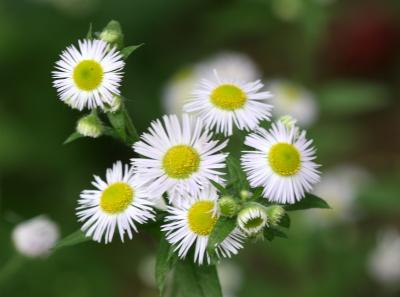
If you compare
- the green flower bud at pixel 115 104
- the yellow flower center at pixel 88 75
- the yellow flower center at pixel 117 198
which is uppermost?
the yellow flower center at pixel 88 75

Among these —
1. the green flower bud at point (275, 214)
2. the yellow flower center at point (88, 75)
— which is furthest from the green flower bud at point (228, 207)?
the yellow flower center at point (88, 75)

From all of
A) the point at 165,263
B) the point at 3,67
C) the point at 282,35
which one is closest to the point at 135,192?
the point at 165,263

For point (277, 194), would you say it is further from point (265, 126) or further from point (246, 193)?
point (265, 126)

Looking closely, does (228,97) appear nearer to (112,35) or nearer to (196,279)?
(112,35)

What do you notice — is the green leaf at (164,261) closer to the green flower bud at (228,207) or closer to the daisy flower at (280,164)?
the green flower bud at (228,207)

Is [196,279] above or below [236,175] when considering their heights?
below

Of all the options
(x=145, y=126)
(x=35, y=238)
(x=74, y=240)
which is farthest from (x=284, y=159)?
(x=145, y=126)

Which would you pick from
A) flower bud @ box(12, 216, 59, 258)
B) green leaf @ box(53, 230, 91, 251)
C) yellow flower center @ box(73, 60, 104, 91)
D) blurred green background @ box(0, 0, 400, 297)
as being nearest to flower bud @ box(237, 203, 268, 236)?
green leaf @ box(53, 230, 91, 251)
